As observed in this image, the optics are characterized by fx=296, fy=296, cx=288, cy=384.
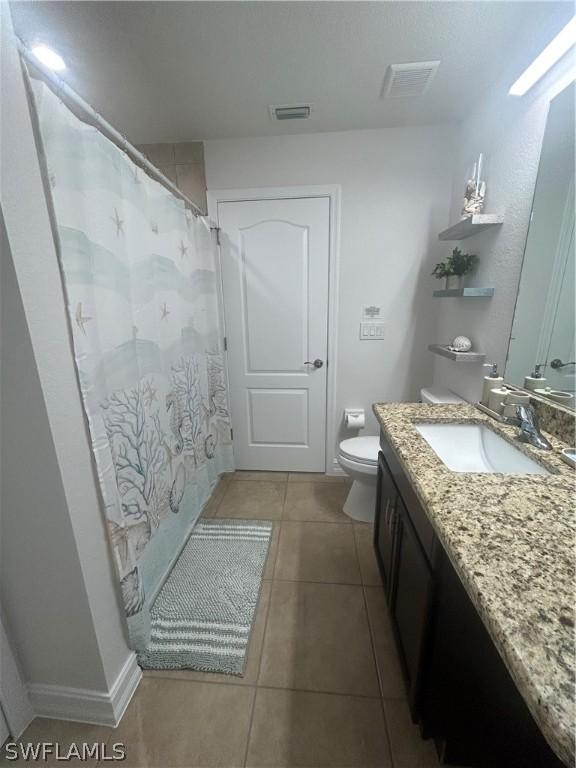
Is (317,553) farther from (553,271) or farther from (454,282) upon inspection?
(454,282)

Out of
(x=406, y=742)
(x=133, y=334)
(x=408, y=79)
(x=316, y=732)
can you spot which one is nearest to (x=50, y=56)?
(x=133, y=334)

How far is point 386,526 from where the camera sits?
128 centimetres

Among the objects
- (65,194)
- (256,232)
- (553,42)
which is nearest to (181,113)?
(256,232)

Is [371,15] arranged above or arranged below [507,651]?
above

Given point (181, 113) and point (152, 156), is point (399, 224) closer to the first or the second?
point (181, 113)

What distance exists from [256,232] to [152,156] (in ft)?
2.72

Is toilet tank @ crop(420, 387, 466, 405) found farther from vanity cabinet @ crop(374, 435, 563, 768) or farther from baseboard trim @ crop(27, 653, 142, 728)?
baseboard trim @ crop(27, 653, 142, 728)

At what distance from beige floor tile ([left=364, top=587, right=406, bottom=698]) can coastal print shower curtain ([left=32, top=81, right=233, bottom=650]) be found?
2.96 feet

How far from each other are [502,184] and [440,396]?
1.06 m

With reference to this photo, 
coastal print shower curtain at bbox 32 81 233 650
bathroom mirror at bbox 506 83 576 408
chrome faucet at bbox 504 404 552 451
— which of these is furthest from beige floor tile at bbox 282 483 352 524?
bathroom mirror at bbox 506 83 576 408

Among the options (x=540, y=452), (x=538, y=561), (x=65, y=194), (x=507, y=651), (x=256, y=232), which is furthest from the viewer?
(x=256, y=232)

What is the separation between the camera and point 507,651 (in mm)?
407

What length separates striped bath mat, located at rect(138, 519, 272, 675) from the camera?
1160mm

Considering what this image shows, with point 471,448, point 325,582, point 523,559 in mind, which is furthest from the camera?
point 325,582
